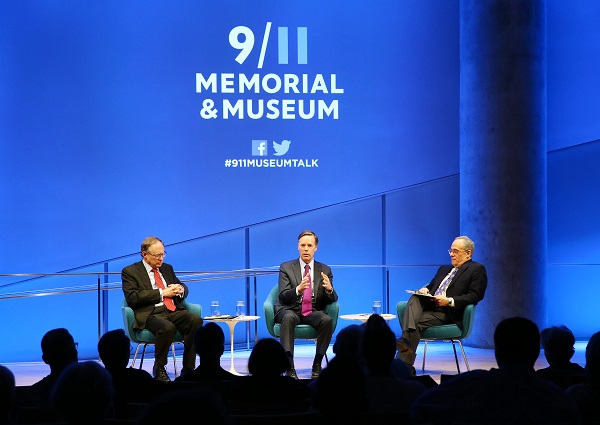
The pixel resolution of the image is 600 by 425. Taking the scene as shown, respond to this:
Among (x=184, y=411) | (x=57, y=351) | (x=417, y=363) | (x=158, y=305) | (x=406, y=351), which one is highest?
(x=184, y=411)

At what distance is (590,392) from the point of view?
2.83 metres

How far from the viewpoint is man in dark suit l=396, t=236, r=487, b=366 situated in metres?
6.40

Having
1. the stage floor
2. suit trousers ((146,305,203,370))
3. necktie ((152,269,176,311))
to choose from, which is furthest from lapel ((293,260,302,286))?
necktie ((152,269,176,311))

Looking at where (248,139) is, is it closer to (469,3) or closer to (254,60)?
(254,60)

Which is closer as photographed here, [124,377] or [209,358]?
[124,377]

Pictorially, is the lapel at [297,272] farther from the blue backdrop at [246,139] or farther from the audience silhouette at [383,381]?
the audience silhouette at [383,381]

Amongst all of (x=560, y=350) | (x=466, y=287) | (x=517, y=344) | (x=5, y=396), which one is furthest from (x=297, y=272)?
(x=5, y=396)

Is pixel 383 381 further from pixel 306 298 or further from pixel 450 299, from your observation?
pixel 306 298

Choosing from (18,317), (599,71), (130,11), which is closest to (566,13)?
(599,71)

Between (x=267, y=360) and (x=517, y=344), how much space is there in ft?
3.10

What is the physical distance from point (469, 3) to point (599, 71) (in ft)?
5.78

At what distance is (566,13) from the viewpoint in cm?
873

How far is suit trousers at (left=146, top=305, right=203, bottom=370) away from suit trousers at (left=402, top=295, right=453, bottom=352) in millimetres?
1667

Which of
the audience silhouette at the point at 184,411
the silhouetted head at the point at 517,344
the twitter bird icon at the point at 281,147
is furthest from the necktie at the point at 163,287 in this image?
the audience silhouette at the point at 184,411
